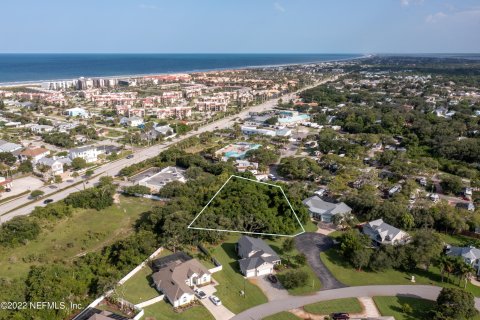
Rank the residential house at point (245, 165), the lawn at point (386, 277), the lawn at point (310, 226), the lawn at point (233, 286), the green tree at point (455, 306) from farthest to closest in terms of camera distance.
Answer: the residential house at point (245, 165) → the lawn at point (310, 226) → the lawn at point (386, 277) → the lawn at point (233, 286) → the green tree at point (455, 306)

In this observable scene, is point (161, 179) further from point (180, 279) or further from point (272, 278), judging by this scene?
point (272, 278)

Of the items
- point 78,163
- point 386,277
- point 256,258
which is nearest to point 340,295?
point 386,277

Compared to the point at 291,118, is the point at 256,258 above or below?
below

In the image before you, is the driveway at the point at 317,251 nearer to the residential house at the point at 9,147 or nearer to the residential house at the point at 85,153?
the residential house at the point at 85,153

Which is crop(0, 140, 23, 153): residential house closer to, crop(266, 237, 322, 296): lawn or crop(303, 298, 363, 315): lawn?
crop(266, 237, 322, 296): lawn

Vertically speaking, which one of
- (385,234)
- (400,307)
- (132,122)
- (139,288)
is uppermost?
(132,122)

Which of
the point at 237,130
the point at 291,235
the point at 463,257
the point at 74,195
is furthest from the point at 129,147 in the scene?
the point at 463,257

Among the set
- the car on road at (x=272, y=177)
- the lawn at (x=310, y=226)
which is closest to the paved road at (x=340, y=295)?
the lawn at (x=310, y=226)
